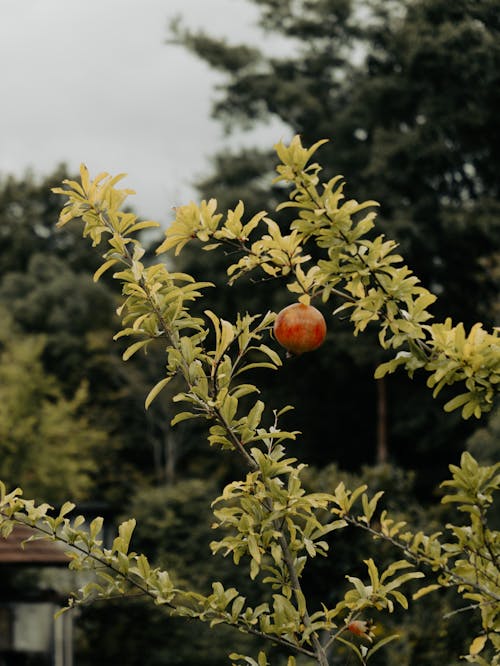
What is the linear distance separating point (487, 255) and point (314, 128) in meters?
4.89

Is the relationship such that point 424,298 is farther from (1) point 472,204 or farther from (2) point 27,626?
(1) point 472,204

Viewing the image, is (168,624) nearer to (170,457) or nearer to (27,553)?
(27,553)

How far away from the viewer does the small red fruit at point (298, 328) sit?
2418 millimetres

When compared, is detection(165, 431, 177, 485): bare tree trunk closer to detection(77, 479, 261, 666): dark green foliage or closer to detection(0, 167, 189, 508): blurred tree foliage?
detection(0, 167, 189, 508): blurred tree foliage

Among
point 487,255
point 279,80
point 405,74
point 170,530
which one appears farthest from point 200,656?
point 279,80

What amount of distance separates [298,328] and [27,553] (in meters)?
7.66

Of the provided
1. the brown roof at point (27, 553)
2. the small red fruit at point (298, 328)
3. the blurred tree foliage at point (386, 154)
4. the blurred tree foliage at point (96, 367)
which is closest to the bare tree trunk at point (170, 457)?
the blurred tree foliage at point (96, 367)

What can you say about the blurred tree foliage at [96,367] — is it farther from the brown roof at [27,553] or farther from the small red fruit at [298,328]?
the small red fruit at [298,328]

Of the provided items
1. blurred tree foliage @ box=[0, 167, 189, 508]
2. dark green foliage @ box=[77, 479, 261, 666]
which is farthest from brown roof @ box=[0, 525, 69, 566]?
blurred tree foliage @ box=[0, 167, 189, 508]

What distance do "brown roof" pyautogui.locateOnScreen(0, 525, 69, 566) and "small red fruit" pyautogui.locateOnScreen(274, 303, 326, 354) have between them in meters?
7.18

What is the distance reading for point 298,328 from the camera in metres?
2.42

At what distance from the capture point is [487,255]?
18453mm

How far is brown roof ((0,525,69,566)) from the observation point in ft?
30.3

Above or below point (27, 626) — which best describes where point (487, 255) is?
above
